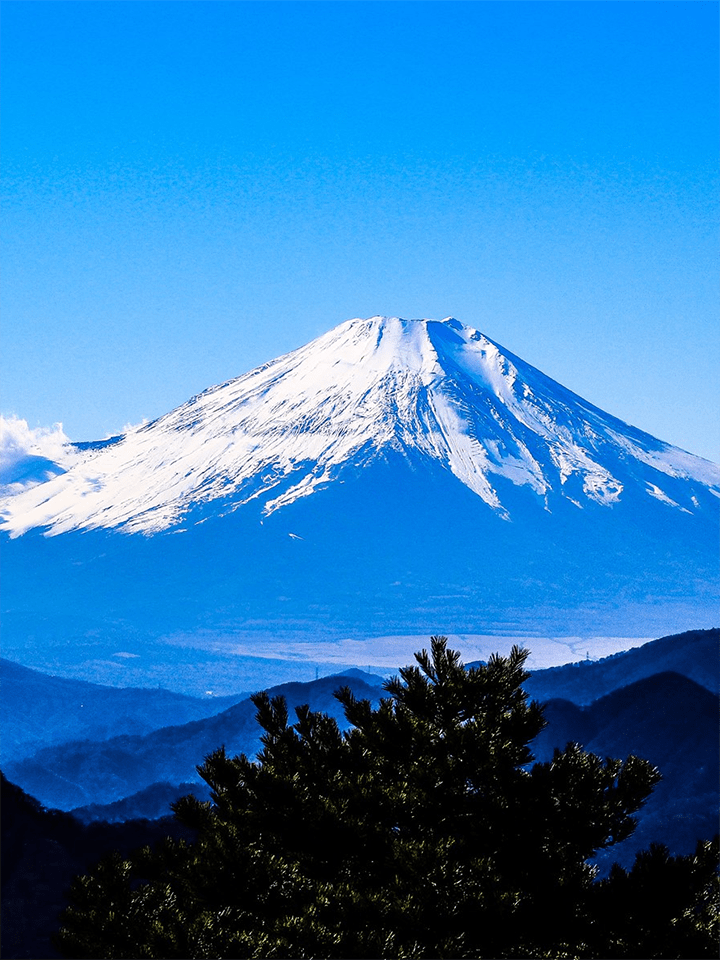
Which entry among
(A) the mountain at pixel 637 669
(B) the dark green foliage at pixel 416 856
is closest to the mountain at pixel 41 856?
(B) the dark green foliage at pixel 416 856

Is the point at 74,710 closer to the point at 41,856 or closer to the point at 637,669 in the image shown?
the point at 637,669

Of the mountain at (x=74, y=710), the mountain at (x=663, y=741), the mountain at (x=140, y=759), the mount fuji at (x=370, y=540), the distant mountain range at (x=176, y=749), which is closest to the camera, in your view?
the distant mountain range at (x=176, y=749)

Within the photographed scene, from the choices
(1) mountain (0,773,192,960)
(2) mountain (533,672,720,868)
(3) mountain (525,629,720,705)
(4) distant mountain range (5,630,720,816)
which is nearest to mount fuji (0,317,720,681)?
(4) distant mountain range (5,630,720,816)

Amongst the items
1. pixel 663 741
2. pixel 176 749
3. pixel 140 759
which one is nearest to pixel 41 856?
pixel 663 741

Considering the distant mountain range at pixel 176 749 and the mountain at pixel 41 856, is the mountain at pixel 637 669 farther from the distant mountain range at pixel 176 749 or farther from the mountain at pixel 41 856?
the mountain at pixel 41 856

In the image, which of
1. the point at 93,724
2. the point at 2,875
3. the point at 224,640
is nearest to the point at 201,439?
the point at 224,640
